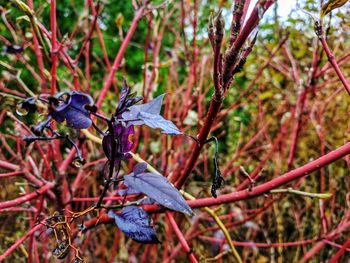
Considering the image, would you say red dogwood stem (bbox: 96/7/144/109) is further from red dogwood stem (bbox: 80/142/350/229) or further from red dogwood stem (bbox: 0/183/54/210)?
red dogwood stem (bbox: 80/142/350/229)

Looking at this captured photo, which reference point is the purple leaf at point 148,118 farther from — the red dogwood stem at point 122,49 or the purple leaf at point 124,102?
the red dogwood stem at point 122,49

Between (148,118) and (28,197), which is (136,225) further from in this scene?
(28,197)

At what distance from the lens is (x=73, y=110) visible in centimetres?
41

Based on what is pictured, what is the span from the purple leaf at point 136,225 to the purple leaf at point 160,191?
6 cm

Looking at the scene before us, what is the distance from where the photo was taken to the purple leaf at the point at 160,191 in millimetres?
445

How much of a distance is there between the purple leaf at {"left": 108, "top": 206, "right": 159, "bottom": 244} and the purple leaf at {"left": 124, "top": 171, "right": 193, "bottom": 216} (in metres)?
0.06

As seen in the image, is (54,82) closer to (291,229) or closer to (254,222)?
(254,222)

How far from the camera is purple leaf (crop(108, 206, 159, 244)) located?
19.1 inches

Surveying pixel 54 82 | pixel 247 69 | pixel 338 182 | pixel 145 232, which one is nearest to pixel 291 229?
pixel 338 182

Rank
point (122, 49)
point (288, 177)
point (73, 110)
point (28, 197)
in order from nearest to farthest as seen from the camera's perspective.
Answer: point (73, 110) < point (288, 177) < point (28, 197) < point (122, 49)

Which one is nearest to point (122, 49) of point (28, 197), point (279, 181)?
point (28, 197)

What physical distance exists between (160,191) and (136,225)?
0.23 ft

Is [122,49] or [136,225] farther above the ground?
[122,49]

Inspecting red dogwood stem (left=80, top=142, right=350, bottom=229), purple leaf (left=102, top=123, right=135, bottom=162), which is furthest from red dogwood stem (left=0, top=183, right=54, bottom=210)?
purple leaf (left=102, top=123, right=135, bottom=162)
